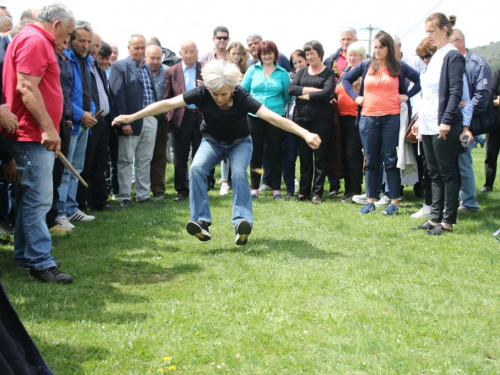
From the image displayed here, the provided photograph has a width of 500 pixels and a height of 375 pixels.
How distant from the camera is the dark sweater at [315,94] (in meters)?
9.30

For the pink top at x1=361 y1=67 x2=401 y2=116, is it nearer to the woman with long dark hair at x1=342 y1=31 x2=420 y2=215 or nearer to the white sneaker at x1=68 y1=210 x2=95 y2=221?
the woman with long dark hair at x1=342 y1=31 x2=420 y2=215

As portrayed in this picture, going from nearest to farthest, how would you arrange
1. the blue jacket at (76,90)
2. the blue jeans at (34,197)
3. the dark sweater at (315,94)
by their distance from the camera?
the blue jeans at (34,197)
the blue jacket at (76,90)
the dark sweater at (315,94)

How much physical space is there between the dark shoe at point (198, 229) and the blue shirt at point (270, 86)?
3.62 m

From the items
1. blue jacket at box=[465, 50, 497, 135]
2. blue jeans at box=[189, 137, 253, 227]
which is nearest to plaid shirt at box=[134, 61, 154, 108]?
blue jeans at box=[189, 137, 253, 227]

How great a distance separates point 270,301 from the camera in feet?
15.6

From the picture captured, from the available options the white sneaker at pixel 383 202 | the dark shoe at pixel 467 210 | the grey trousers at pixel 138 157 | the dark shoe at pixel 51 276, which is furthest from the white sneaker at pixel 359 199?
the dark shoe at pixel 51 276

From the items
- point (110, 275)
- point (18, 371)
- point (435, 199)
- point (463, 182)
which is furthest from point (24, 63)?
point (463, 182)

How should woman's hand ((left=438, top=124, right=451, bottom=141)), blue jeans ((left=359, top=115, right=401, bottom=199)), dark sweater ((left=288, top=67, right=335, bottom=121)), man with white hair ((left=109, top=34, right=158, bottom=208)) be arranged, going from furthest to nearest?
dark sweater ((left=288, top=67, right=335, bottom=121)) → man with white hair ((left=109, top=34, right=158, bottom=208)) → blue jeans ((left=359, top=115, right=401, bottom=199)) → woman's hand ((left=438, top=124, right=451, bottom=141))

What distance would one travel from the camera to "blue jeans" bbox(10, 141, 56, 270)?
5.21m

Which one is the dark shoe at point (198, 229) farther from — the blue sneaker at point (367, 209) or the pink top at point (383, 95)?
the pink top at point (383, 95)

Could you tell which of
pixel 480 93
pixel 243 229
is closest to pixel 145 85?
pixel 243 229

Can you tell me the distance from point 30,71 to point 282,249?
310 cm

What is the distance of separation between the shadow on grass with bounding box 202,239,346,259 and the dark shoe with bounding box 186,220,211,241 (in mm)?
171

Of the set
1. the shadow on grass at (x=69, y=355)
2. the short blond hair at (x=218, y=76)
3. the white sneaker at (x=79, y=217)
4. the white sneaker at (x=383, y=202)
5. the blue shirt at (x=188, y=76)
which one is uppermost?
the short blond hair at (x=218, y=76)
